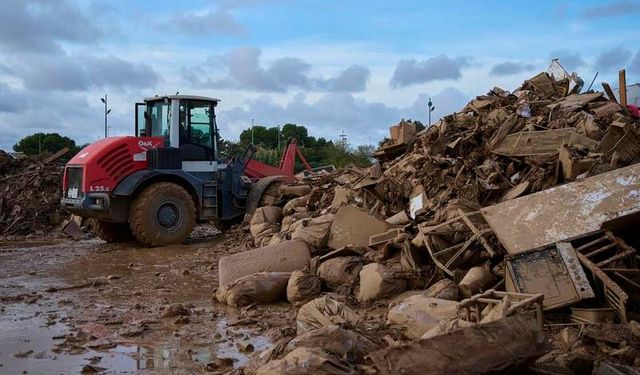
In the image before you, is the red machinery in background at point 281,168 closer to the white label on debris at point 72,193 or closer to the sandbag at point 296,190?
the sandbag at point 296,190

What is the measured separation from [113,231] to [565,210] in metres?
9.64

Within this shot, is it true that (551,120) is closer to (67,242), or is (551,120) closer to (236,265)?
(236,265)

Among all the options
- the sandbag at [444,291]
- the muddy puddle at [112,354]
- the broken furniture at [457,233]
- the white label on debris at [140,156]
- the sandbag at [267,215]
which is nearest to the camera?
the muddy puddle at [112,354]

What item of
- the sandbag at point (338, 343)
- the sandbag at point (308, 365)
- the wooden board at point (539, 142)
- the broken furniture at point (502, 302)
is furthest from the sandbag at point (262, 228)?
the sandbag at point (308, 365)

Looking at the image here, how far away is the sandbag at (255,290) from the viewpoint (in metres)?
7.49

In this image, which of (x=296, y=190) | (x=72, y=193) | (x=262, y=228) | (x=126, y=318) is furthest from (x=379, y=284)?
(x=72, y=193)

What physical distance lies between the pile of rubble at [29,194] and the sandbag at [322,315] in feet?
40.6

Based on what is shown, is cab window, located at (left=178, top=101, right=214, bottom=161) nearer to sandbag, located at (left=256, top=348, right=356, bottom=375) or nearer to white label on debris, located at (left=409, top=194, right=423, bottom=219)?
white label on debris, located at (left=409, top=194, right=423, bottom=219)

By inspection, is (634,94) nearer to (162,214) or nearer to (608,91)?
(608,91)

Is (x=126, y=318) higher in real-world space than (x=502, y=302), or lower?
lower

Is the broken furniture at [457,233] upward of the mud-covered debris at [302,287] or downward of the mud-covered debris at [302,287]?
upward

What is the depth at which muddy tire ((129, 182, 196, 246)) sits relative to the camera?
40.9 ft

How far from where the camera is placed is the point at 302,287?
7445 millimetres

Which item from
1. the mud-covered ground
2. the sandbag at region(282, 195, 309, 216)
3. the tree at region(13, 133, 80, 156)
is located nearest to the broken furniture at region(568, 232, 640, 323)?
the mud-covered ground
